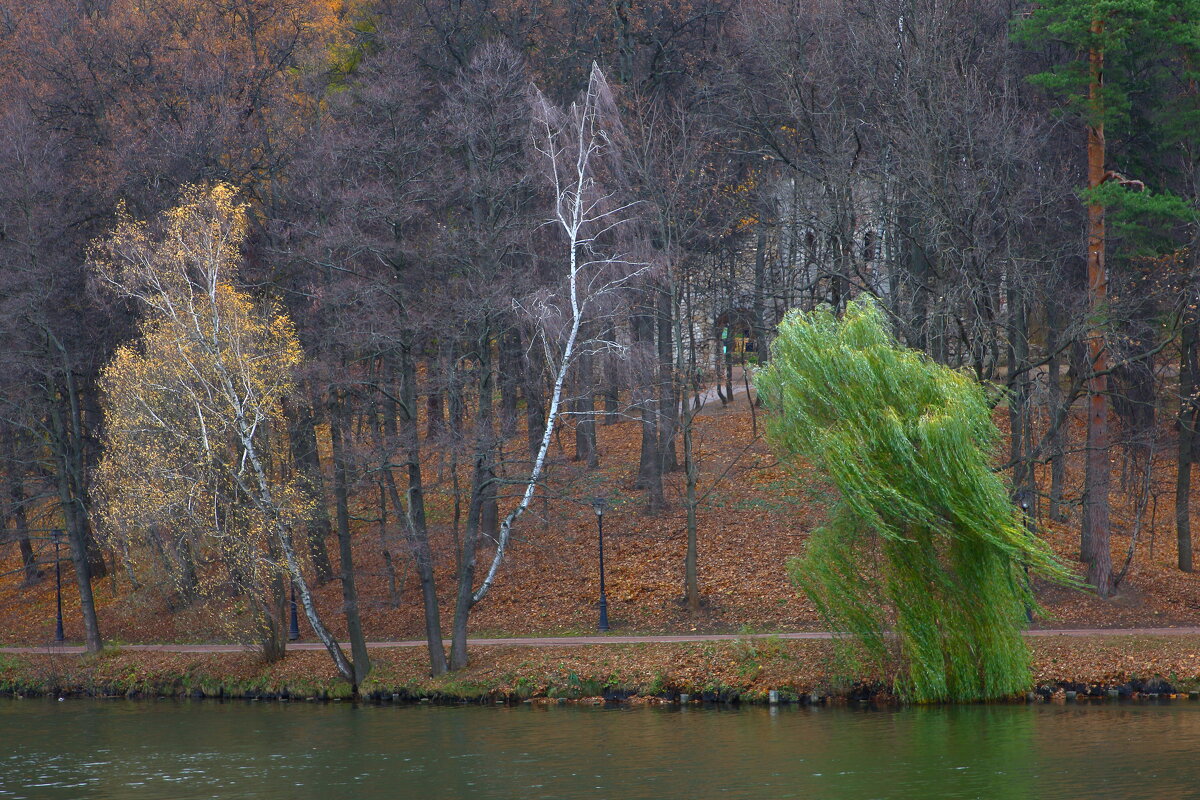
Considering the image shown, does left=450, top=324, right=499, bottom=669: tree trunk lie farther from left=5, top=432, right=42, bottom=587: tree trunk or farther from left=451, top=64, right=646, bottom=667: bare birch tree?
left=5, top=432, right=42, bottom=587: tree trunk

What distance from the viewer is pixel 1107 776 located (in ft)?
49.0

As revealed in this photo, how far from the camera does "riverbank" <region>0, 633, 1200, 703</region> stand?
20.6m

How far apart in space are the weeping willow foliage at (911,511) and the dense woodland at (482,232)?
4.35 metres

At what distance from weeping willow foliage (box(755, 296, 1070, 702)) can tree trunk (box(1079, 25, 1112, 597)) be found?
249 inches

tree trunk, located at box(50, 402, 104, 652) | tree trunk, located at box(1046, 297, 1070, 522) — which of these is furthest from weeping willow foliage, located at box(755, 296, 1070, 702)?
tree trunk, located at box(50, 402, 104, 652)

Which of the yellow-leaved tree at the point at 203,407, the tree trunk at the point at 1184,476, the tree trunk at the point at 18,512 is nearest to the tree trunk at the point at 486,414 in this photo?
the yellow-leaved tree at the point at 203,407

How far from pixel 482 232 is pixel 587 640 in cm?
957

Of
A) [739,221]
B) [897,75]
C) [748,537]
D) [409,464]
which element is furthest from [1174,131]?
[409,464]

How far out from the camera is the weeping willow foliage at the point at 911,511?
19.2m

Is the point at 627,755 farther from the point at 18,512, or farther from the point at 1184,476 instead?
the point at 18,512

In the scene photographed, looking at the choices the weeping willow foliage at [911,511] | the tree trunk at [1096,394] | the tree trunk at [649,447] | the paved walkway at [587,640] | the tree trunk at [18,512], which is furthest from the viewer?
the tree trunk at [649,447]

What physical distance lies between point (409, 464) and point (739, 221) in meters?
13.3

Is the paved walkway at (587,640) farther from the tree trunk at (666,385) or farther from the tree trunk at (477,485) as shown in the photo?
the tree trunk at (666,385)

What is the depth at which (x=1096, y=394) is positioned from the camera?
84.0 ft
